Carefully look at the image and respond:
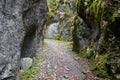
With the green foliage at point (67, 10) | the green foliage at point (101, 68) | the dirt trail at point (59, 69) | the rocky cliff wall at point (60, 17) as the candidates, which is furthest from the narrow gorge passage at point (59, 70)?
the green foliage at point (67, 10)

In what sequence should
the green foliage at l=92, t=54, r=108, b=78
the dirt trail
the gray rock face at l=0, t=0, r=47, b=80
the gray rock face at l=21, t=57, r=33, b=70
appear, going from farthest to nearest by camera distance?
the gray rock face at l=21, t=57, r=33, b=70 → the green foliage at l=92, t=54, r=108, b=78 → the dirt trail → the gray rock face at l=0, t=0, r=47, b=80

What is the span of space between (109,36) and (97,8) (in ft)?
9.58

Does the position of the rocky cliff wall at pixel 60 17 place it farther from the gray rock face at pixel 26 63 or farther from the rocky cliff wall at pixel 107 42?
the gray rock face at pixel 26 63

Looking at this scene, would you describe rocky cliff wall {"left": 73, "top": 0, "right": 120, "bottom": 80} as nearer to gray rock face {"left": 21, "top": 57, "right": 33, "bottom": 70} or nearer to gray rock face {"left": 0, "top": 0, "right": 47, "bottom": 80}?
gray rock face {"left": 21, "top": 57, "right": 33, "bottom": 70}

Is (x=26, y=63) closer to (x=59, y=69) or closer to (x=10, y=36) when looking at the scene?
(x=59, y=69)

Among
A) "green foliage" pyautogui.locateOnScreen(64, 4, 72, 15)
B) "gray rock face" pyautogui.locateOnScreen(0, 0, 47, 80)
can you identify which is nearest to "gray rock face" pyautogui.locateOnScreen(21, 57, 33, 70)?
"gray rock face" pyautogui.locateOnScreen(0, 0, 47, 80)

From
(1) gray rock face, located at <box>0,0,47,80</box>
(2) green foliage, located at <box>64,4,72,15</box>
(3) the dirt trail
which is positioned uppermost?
(2) green foliage, located at <box>64,4,72,15</box>

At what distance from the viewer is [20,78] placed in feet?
33.3

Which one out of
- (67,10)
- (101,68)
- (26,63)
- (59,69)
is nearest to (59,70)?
(59,69)

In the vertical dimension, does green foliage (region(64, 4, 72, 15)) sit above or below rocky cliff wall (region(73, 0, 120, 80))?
above

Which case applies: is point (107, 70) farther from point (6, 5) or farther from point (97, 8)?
point (6, 5)

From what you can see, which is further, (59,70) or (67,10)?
(67,10)

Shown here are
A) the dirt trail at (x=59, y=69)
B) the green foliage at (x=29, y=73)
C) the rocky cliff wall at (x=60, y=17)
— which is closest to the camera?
the green foliage at (x=29, y=73)

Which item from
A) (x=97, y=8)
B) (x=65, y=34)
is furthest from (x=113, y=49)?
(x=65, y=34)
